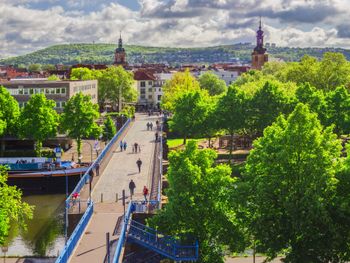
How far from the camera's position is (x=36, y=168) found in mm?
63812

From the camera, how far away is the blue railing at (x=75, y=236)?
29367 millimetres

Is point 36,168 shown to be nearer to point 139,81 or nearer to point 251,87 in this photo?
point 251,87

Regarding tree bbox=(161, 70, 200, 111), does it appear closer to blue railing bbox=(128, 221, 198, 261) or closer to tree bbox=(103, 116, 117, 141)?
tree bbox=(103, 116, 117, 141)

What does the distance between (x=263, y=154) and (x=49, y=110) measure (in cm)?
4601

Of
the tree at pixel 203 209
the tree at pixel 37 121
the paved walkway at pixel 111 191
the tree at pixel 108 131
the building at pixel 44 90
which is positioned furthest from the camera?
the tree at pixel 108 131

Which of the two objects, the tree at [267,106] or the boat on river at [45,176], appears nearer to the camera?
the boat on river at [45,176]

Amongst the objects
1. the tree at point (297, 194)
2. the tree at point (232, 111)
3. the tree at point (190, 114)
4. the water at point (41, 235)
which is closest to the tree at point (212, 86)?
the tree at point (190, 114)

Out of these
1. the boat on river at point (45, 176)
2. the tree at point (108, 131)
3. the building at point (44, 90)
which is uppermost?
the building at point (44, 90)

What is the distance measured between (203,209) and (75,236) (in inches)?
312

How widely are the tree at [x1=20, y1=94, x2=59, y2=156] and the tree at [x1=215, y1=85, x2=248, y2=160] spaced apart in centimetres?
2115

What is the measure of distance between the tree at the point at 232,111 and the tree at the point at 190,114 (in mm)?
→ 6864

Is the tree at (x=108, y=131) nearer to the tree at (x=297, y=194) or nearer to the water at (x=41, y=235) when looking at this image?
the water at (x=41, y=235)

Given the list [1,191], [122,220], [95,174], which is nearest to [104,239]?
[122,220]

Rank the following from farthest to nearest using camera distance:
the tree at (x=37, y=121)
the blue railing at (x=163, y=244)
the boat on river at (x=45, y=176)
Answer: the tree at (x=37, y=121) → the boat on river at (x=45, y=176) → the blue railing at (x=163, y=244)
